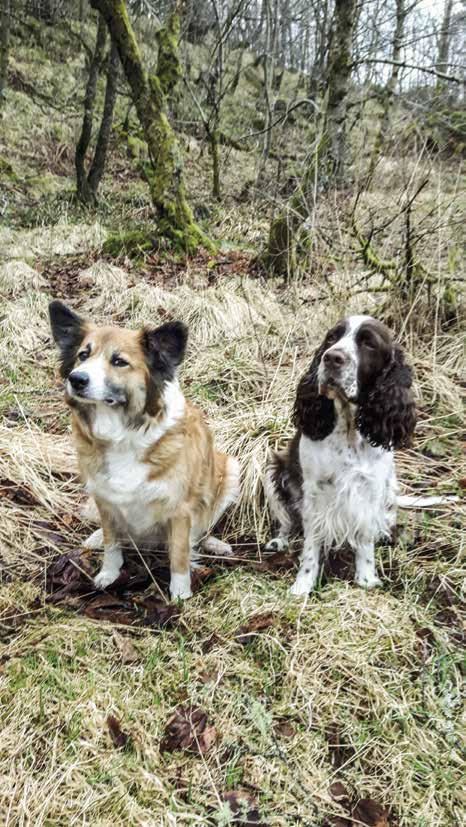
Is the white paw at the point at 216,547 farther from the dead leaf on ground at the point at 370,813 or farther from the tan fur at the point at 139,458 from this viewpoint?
the dead leaf on ground at the point at 370,813

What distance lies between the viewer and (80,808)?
6.61 ft

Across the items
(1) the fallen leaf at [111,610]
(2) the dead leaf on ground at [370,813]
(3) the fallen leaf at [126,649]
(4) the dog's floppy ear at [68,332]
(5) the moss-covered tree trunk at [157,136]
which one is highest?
(5) the moss-covered tree trunk at [157,136]

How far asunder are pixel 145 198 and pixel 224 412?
31.8 ft

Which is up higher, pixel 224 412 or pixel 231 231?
pixel 231 231

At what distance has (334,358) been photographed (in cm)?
284

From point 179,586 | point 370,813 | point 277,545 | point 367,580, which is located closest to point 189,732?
point 370,813

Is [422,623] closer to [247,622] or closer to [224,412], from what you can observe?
[247,622]

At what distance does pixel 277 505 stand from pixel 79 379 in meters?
1.75

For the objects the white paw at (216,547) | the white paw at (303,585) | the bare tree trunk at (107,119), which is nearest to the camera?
the white paw at (303,585)

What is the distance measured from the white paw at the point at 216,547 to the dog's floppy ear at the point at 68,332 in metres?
1.53

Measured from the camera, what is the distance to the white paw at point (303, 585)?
10.7 feet

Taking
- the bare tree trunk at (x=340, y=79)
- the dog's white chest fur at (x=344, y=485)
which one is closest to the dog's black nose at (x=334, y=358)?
the dog's white chest fur at (x=344, y=485)

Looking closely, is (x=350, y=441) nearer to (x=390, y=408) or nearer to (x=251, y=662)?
(x=390, y=408)

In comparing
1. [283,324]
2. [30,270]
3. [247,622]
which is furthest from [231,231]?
[247,622]
